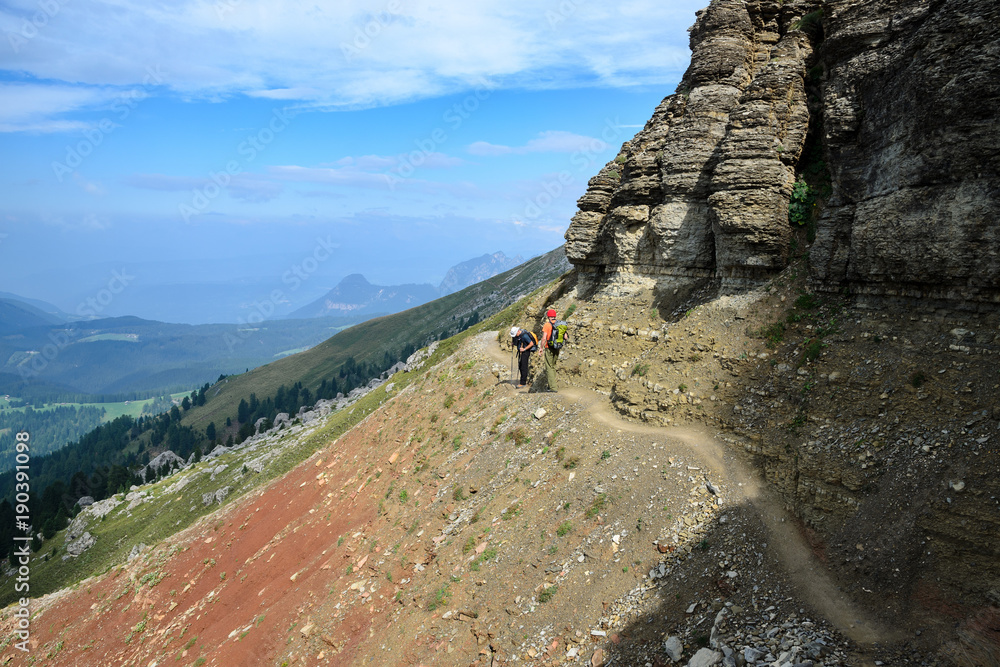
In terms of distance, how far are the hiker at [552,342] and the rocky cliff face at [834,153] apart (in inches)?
203

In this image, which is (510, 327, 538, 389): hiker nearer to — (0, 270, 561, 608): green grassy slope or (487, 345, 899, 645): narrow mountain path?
(487, 345, 899, 645): narrow mountain path

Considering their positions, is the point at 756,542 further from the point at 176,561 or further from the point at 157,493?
the point at 157,493

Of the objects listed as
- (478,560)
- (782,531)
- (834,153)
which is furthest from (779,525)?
(834,153)

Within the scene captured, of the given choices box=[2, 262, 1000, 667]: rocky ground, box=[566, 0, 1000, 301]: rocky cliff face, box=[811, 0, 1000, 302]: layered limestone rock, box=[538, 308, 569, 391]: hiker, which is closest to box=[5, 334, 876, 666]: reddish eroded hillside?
box=[2, 262, 1000, 667]: rocky ground

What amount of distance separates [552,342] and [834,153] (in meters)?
13.7

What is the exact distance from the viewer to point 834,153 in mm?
17000

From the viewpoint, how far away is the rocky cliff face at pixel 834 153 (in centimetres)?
1297

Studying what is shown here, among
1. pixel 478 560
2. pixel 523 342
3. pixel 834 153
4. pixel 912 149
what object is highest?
pixel 834 153

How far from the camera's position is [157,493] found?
83312 millimetres

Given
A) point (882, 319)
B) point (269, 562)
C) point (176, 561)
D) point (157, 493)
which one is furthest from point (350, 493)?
point (157, 493)

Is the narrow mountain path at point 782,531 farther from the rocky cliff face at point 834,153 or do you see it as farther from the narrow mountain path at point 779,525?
the rocky cliff face at point 834,153

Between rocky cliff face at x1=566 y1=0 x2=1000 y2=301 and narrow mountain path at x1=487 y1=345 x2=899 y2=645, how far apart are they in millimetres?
6901

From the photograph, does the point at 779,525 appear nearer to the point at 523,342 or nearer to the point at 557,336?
the point at 557,336

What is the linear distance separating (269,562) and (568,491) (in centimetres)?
1999
